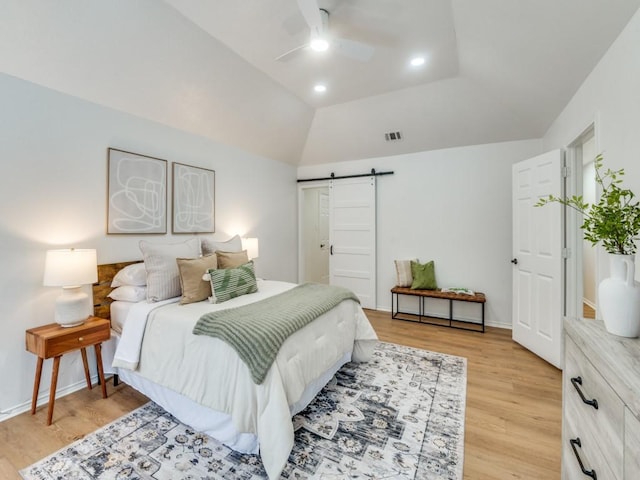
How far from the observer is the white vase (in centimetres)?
103

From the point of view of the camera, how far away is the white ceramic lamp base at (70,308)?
2.13 m

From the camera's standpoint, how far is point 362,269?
4781 millimetres

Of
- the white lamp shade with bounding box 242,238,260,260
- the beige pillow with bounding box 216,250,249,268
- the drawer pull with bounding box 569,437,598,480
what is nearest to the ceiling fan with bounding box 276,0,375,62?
the beige pillow with bounding box 216,250,249,268

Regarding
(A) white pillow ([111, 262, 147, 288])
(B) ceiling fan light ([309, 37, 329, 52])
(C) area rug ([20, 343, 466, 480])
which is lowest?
(C) area rug ([20, 343, 466, 480])

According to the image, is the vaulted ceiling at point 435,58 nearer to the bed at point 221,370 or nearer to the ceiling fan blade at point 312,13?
the ceiling fan blade at point 312,13

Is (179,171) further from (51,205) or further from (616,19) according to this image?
(616,19)

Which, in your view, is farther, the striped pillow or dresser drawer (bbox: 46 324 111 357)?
the striped pillow

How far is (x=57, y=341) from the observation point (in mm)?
2016

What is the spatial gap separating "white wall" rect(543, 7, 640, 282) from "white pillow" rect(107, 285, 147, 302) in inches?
134

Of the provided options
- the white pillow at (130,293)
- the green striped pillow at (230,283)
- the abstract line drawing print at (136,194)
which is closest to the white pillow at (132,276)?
the white pillow at (130,293)

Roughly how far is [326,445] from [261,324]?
84cm

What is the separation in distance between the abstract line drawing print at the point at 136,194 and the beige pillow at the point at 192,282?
775mm

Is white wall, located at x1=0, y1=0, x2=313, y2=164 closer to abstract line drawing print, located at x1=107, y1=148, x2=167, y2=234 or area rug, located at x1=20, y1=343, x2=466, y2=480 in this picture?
abstract line drawing print, located at x1=107, y1=148, x2=167, y2=234

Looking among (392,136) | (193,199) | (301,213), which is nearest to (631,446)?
(193,199)
